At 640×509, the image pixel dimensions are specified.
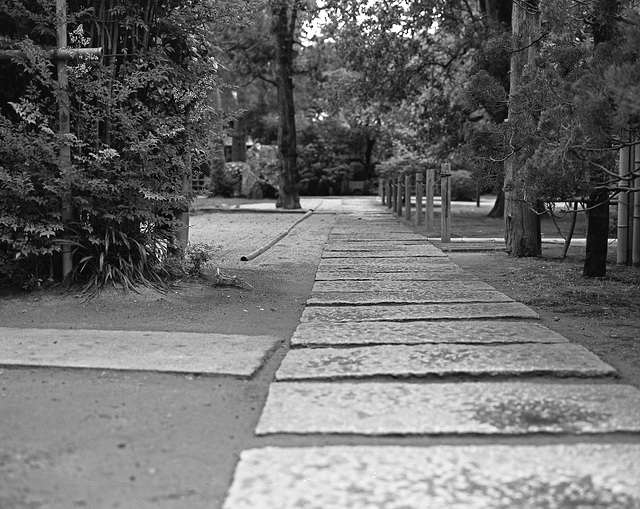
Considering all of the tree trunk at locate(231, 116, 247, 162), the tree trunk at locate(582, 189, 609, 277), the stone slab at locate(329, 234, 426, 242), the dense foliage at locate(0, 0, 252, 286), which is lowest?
the stone slab at locate(329, 234, 426, 242)

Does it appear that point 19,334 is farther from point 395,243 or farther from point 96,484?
point 395,243

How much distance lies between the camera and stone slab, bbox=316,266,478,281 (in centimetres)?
768

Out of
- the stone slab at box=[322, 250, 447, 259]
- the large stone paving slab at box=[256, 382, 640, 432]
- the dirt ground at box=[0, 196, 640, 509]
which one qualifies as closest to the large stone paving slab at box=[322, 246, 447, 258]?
the stone slab at box=[322, 250, 447, 259]

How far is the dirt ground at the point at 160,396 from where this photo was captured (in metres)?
Answer: 2.66

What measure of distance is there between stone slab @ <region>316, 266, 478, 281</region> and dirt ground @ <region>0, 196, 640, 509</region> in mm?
Result: 302

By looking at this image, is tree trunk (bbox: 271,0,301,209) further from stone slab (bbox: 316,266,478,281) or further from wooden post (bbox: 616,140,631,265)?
stone slab (bbox: 316,266,478,281)

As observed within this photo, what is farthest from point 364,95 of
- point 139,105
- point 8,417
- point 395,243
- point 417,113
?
point 8,417

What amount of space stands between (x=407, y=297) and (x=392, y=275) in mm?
1526

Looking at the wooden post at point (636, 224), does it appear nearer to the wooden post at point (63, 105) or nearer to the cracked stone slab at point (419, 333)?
the cracked stone slab at point (419, 333)

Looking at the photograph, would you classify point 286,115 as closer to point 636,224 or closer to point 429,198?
point 429,198

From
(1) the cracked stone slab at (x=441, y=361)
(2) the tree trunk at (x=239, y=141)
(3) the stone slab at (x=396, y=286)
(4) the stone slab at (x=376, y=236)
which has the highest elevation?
(2) the tree trunk at (x=239, y=141)

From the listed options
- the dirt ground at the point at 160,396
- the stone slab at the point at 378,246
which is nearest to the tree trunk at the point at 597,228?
the dirt ground at the point at 160,396

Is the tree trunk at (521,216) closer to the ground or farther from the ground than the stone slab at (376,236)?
farther from the ground

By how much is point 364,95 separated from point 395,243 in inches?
401
